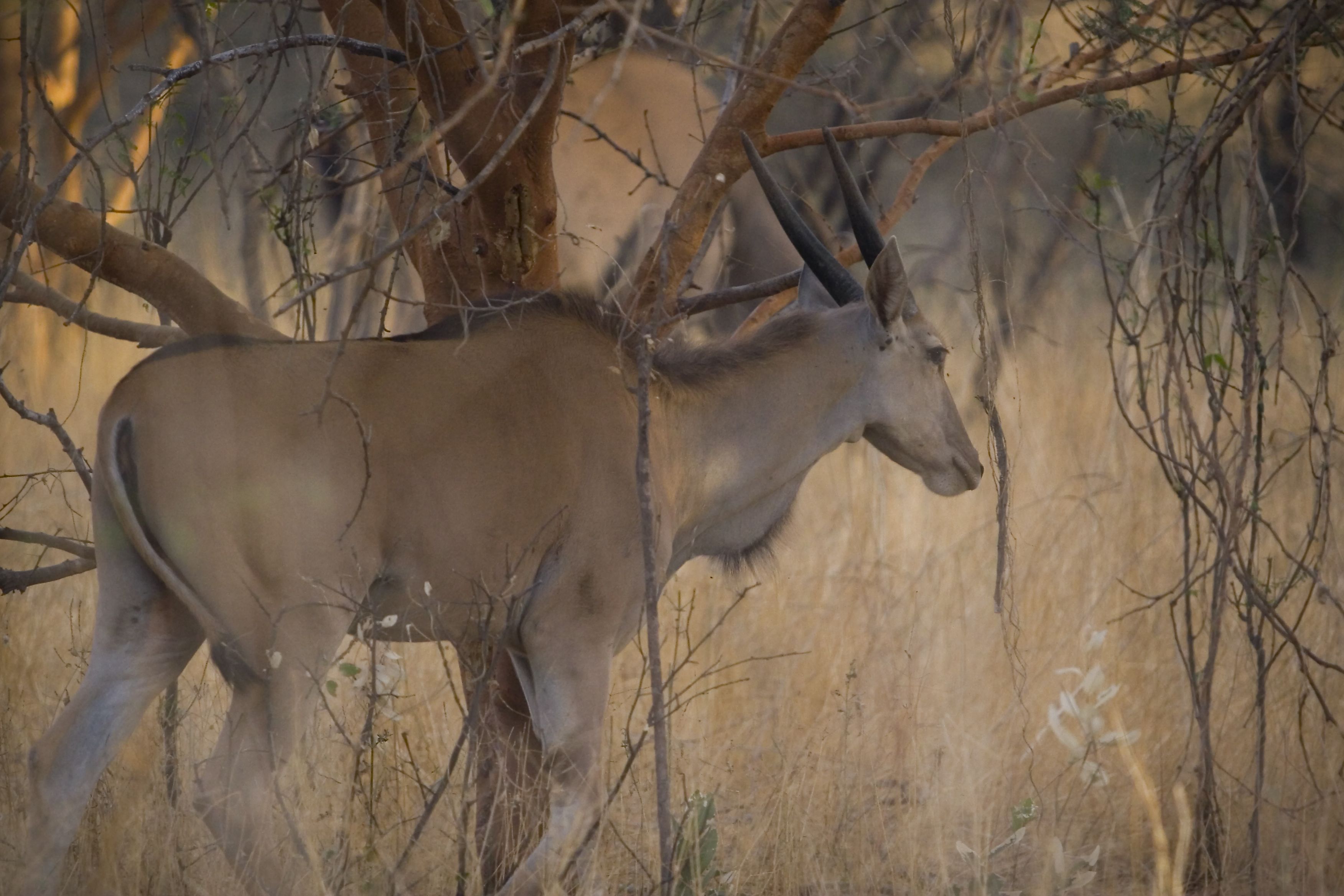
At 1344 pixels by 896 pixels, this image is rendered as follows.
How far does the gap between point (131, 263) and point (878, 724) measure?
7.71 ft

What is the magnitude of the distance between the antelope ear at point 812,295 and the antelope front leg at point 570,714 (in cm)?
115

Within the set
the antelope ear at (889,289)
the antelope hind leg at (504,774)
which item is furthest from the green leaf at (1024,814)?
the antelope ear at (889,289)

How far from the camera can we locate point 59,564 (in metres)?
3.25

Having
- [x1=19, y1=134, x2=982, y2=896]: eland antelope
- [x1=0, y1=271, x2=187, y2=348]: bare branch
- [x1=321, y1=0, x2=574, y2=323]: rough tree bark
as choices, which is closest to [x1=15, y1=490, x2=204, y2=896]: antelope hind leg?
[x1=19, y1=134, x2=982, y2=896]: eland antelope

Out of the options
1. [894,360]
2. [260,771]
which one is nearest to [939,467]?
[894,360]

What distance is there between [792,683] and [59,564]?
2.08 metres

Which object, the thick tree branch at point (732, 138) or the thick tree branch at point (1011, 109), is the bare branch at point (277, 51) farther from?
→ the thick tree branch at point (1011, 109)

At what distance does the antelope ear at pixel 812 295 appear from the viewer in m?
3.67

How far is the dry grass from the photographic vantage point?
303 cm

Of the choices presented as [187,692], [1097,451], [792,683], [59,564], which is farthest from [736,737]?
[1097,451]

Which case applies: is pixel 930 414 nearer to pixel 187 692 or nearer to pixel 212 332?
pixel 212 332

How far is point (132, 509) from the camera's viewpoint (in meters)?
Result: 2.54

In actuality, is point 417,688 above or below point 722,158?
below

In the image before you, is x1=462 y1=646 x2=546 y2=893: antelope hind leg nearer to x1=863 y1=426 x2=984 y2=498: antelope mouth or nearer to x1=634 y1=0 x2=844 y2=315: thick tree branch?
x1=634 y1=0 x2=844 y2=315: thick tree branch
